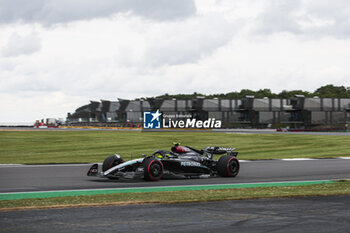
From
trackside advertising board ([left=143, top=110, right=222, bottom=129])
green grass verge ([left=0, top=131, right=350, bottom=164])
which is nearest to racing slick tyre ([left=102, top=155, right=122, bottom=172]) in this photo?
green grass verge ([left=0, top=131, right=350, bottom=164])

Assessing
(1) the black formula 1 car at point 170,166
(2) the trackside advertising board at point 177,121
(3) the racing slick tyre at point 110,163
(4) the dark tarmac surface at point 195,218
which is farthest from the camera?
(2) the trackside advertising board at point 177,121

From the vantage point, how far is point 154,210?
31.5 feet

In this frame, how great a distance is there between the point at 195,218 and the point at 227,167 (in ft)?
26.2

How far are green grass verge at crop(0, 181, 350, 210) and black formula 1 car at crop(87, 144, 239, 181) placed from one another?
8.23ft

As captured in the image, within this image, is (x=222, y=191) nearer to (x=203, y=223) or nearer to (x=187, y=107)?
(x=203, y=223)

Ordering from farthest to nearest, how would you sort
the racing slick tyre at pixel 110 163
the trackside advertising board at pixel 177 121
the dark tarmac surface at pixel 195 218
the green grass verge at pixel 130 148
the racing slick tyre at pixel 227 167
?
the trackside advertising board at pixel 177 121 → the green grass verge at pixel 130 148 → the racing slick tyre at pixel 227 167 → the racing slick tyre at pixel 110 163 → the dark tarmac surface at pixel 195 218

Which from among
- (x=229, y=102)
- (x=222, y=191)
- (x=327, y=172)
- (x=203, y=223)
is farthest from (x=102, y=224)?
(x=229, y=102)

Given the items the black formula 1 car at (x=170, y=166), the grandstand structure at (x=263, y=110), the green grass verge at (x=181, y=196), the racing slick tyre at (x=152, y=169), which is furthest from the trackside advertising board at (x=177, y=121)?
the green grass verge at (x=181, y=196)

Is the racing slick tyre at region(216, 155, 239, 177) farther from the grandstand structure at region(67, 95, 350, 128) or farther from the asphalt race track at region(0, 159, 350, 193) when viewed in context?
the grandstand structure at region(67, 95, 350, 128)

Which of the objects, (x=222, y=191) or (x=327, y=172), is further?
(x=327, y=172)

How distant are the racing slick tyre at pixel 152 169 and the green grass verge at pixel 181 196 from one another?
2.33 m

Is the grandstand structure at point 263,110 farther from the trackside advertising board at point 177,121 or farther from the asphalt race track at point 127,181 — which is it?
the asphalt race track at point 127,181

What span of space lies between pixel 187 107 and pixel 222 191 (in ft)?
343

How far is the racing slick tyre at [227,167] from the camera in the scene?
16609 millimetres
